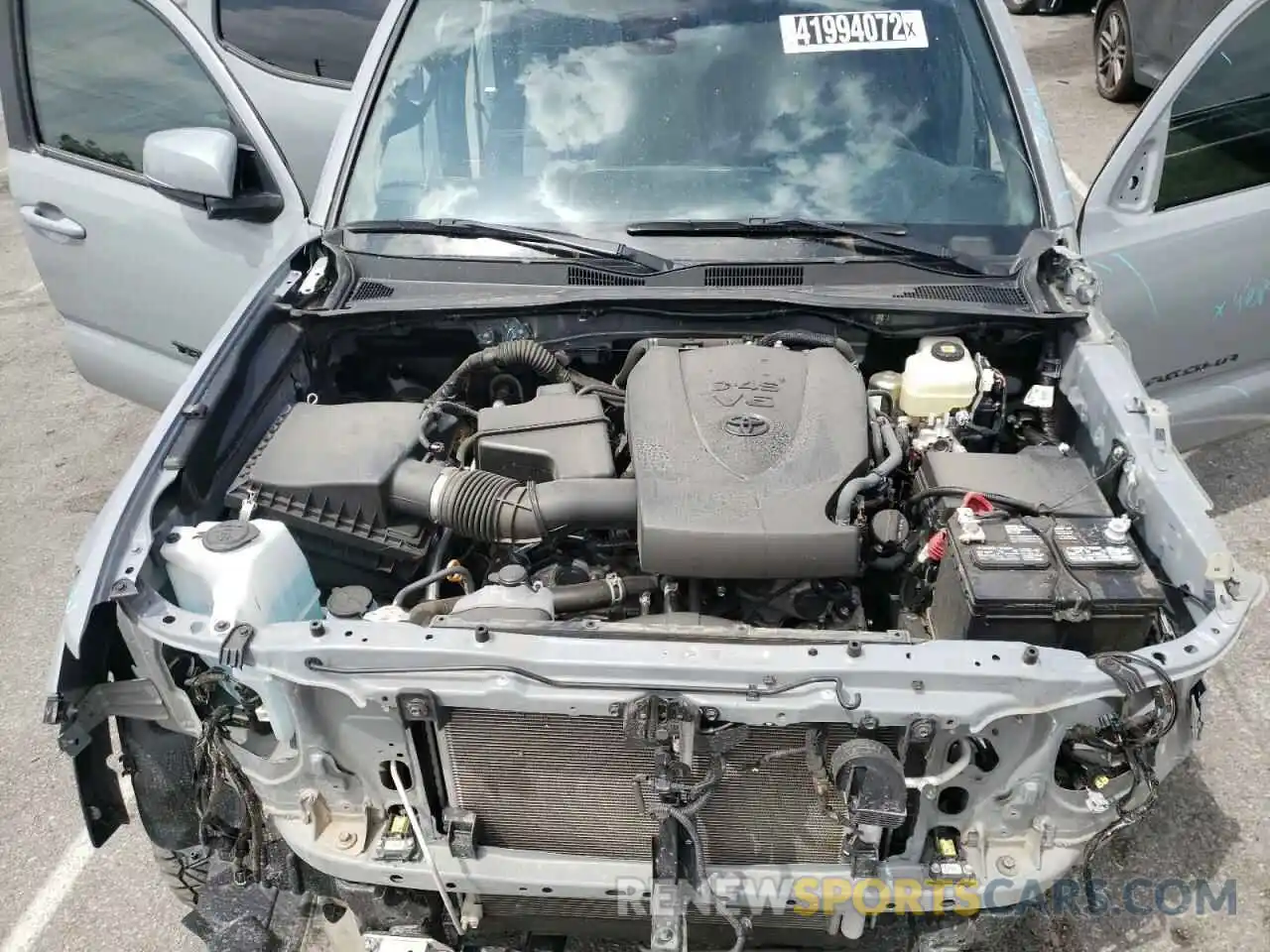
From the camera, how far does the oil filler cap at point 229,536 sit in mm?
2230

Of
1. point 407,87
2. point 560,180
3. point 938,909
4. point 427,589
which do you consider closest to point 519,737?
point 427,589

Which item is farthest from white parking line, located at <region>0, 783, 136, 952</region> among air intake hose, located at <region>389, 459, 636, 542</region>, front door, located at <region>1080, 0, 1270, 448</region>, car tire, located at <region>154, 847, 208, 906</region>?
front door, located at <region>1080, 0, 1270, 448</region>

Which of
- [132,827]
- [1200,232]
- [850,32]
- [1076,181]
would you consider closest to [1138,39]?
[1076,181]

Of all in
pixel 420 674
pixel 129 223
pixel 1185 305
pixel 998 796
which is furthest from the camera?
pixel 129 223

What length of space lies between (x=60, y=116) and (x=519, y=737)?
3.63 m

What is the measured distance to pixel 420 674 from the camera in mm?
2012

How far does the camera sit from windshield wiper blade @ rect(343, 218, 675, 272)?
2.99m

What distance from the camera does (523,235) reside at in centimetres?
305

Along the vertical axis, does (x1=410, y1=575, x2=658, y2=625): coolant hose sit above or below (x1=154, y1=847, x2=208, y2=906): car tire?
above

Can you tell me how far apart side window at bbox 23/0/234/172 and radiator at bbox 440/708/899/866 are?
3.09m

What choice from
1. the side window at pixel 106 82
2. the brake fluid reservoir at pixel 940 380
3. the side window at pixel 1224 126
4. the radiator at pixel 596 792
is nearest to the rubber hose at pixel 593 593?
the radiator at pixel 596 792

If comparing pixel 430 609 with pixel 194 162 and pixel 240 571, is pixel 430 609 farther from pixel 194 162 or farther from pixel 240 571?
pixel 194 162

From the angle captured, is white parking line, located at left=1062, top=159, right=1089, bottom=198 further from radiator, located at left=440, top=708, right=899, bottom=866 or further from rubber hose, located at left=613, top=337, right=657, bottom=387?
radiator, located at left=440, top=708, right=899, bottom=866

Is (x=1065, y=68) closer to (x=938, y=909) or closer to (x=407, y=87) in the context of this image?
(x=407, y=87)
